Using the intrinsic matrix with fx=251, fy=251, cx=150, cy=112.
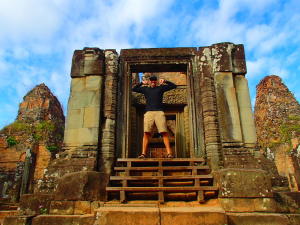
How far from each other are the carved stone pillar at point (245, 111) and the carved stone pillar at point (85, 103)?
3.39 metres

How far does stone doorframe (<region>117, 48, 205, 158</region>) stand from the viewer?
237 inches

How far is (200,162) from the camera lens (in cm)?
586

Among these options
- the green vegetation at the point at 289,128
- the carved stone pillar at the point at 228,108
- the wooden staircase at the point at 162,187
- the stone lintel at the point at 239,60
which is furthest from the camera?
the green vegetation at the point at 289,128

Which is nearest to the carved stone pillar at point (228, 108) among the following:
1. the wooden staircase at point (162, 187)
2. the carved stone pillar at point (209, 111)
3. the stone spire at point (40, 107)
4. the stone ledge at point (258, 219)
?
the carved stone pillar at point (209, 111)

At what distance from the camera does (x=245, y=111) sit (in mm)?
6020

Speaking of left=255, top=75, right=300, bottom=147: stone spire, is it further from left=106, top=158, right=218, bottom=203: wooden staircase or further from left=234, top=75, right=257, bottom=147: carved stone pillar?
left=106, top=158, right=218, bottom=203: wooden staircase

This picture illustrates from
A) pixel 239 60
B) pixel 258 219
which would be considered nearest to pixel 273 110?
pixel 239 60

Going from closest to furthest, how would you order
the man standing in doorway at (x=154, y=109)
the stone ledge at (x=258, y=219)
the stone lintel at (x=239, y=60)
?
the stone ledge at (x=258, y=219), the man standing in doorway at (x=154, y=109), the stone lintel at (x=239, y=60)

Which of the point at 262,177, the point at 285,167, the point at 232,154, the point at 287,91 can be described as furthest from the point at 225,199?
the point at 287,91

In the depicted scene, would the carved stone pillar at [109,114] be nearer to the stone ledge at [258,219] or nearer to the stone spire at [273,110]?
the stone ledge at [258,219]

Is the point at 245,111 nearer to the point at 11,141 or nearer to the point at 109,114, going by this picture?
the point at 109,114

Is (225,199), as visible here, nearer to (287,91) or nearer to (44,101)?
(44,101)

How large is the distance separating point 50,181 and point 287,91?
32264mm

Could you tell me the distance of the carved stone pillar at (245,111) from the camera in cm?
578
